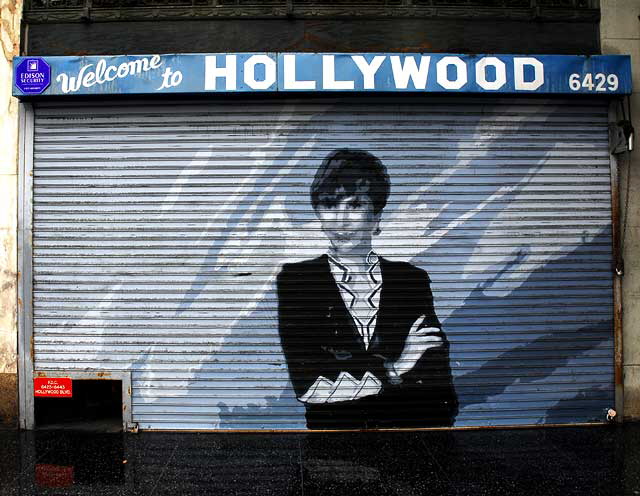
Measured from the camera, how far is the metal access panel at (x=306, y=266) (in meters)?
5.69

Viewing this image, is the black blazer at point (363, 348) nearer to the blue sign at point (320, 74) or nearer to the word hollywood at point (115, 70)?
the blue sign at point (320, 74)

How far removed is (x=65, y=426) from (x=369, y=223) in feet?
13.6

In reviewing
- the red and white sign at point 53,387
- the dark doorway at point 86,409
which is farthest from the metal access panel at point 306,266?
the dark doorway at point 86,409

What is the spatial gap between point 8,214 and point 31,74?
1558 mm

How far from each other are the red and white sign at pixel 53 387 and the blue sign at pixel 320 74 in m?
3.14

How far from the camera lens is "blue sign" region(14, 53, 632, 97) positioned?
5.51m

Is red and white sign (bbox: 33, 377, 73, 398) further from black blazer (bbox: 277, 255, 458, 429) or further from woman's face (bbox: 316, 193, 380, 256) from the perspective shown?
woman's face (bbox: 316, 193, 380, 256)

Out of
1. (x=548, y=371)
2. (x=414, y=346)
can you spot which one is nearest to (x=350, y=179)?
(x=414, y=346)

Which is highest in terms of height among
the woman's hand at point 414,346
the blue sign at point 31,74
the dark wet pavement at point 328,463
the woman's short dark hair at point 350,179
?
the blue sign at point 31,74

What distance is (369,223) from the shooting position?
227 inches

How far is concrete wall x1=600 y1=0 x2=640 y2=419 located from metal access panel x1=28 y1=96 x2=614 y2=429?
27 cm

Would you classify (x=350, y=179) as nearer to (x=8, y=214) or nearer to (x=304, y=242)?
(x=304, y=242)

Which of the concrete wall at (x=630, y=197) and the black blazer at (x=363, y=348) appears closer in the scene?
the black blazer at (x=363, y=348)

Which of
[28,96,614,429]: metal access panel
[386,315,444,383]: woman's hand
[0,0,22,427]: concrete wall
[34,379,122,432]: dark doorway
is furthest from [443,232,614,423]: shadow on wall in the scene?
[0,0,22,427]: concrete wall
